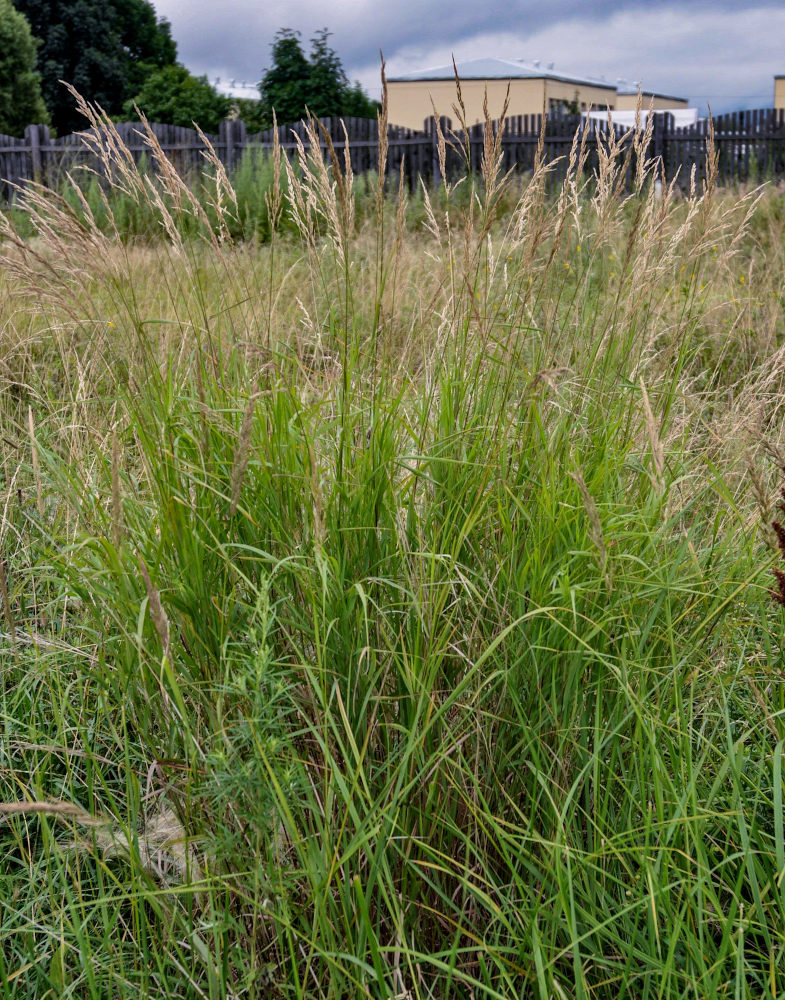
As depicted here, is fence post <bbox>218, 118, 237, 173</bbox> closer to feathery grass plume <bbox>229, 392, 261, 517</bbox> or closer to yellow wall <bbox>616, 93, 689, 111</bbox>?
feathery grass plume <bbox>229, 392, 261, 517</bbox>

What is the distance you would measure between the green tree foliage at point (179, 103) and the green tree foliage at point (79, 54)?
571 cm

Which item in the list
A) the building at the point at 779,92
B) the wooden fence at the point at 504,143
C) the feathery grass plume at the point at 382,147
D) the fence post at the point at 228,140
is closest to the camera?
the feathery grass plume at the point at 382,147

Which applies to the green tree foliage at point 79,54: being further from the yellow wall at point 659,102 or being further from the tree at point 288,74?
the yellow wall at point 659,102

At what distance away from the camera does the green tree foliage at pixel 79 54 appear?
36688 mm

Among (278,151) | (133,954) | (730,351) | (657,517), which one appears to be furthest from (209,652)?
(730,351)

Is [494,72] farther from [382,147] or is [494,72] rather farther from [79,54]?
[382,147]

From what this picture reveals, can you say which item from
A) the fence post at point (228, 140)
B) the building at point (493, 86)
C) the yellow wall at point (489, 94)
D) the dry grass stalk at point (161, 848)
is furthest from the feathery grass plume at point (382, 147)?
the building at point (493, 86)

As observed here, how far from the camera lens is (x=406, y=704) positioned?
4.67 ft

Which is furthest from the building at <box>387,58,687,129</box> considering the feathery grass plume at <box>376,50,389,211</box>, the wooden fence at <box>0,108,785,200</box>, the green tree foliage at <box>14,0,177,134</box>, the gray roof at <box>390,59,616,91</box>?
the feathery grass plume at <box>376,50,389,211</box>

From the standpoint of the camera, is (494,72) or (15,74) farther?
(494,72)

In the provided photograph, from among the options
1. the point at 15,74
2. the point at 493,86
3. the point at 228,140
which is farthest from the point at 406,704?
the point at 493,86

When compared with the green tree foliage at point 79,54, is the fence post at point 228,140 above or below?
below

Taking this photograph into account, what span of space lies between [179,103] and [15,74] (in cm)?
566

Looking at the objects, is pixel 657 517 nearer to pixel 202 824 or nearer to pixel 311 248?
pixel 311 248
